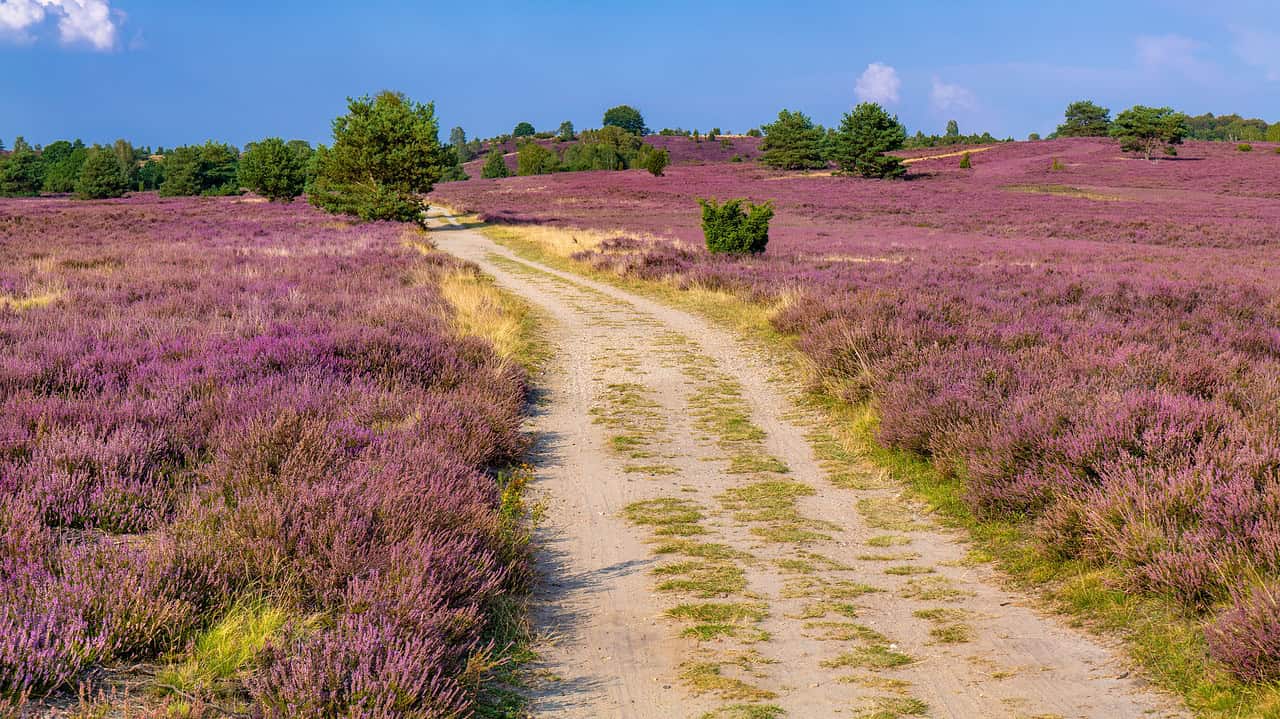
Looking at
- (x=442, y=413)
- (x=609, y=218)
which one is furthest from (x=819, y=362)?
(x=609, y=218)

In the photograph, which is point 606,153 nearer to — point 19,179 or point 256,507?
point 19,179

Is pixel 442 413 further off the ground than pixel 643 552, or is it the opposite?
pixel 442 413

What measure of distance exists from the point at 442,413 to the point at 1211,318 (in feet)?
39.4

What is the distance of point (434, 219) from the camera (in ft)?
156

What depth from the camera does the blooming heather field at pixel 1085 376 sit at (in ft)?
13.9

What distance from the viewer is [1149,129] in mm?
76062

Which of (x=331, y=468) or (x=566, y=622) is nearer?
(x=566, y=622)

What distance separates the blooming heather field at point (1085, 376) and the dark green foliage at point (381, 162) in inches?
543

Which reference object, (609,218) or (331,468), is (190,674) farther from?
(609,218)

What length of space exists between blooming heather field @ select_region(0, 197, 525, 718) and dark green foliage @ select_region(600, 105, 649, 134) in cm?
17284

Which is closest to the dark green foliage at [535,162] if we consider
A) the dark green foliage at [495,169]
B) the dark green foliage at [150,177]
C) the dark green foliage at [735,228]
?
the dark green foliage at [495,169]

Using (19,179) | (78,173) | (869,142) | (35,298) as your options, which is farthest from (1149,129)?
(19,179)

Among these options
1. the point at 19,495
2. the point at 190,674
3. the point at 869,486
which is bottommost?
the point at 869,486

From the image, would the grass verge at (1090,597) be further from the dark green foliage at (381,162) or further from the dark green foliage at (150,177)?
the dark green foliage at (150,177)
